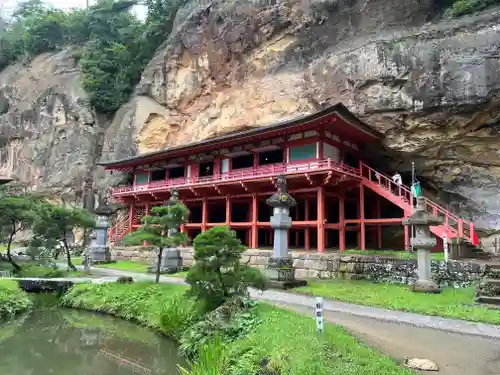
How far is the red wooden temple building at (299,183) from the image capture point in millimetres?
20781

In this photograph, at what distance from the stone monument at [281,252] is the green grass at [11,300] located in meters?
9.49

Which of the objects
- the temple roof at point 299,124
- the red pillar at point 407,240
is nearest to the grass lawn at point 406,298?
the red pillar at point 407,240

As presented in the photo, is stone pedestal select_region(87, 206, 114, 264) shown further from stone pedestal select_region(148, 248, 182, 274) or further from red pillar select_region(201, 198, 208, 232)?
stone pedestal select_region(148, 248, 182, 274)

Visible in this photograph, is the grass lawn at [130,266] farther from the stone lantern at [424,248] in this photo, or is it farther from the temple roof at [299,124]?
the stone lantern at [424,248]

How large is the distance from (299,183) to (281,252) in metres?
8.54

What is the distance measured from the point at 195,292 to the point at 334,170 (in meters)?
11.8

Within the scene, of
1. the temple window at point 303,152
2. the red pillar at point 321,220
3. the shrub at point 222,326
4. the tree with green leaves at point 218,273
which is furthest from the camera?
the temple window at point 303,152

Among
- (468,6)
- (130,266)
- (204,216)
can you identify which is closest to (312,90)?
(468,6)

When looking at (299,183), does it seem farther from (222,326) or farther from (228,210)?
(222,326)

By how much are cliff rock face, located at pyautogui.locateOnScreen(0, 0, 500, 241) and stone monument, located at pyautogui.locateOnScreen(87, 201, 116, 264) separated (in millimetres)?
9109

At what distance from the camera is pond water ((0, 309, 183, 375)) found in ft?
30.4

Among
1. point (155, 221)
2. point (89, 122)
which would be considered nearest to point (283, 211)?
point (155, 221)

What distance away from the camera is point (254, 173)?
2342 centimetres

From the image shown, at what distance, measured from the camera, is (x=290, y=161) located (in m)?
23.0
